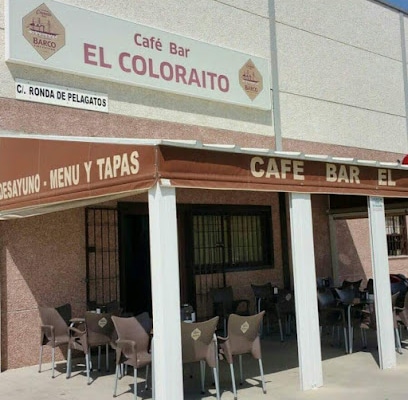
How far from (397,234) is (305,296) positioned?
1018 cm

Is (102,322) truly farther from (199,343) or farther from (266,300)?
(266,300)

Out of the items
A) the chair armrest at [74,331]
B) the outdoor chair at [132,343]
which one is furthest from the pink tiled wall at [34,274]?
the outdoor chair at [132,343]

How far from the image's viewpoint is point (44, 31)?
27.5ft

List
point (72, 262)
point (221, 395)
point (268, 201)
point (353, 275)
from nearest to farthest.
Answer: point (221, 395), point (72, 262), point (268, 201), point (353, 275)

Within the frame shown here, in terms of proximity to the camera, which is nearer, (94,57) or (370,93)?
(94,57)

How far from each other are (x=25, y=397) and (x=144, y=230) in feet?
15.3

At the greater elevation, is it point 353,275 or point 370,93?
point 370,93

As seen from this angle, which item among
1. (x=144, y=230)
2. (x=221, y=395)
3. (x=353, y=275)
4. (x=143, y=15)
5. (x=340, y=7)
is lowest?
(x=221, y=395)

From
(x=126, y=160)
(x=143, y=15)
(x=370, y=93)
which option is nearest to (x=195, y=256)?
(x=143, y=15)

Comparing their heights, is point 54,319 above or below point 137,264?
below

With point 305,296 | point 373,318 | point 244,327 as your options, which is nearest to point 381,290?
point 373,318

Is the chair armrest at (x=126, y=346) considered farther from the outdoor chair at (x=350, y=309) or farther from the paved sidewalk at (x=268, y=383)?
the outdoor chair at (x=350, y=309)

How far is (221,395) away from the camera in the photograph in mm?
6203

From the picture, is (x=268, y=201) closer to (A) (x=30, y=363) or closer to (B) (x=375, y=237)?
(B) (x=375, y=237)
